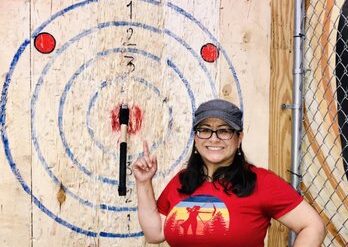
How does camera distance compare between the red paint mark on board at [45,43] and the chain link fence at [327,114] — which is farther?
the chain link fence at [327,114]

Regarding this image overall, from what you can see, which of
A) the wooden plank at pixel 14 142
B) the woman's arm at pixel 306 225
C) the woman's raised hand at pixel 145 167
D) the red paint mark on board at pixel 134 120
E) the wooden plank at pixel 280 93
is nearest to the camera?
the woman's arm at pixel 306 225

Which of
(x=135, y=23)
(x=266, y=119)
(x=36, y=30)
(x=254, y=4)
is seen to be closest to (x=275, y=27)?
(x=254, y=4)

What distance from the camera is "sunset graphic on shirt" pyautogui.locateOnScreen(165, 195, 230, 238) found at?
198 cm

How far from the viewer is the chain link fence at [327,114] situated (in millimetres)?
2719

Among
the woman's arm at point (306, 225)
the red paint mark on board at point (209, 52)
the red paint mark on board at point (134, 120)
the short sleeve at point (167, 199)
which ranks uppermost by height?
the red paint mark on board at point (209, 52)

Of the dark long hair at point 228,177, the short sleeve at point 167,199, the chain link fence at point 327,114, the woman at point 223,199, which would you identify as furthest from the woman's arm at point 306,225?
the chain link fence at point 327,114

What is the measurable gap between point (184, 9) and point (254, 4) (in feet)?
1.20

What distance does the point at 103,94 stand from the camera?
2645 millimetres

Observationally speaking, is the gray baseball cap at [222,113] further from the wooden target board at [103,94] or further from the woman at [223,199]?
the wooden target board at [103,94]

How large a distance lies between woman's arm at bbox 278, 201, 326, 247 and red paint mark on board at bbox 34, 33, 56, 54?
1.31m

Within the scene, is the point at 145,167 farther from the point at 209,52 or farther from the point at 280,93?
the point at 280,93

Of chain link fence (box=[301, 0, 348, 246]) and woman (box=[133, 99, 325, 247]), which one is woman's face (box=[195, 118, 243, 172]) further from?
chain link fence (box=[301, 0, 348, 246])

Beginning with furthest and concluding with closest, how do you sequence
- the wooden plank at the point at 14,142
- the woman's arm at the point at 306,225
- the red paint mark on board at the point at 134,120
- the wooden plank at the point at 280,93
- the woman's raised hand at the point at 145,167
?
1. the wooden plank at the point at 280,93
2. the red paint mark on board at the point at 134,120
3. the wooden plank at the point at 14,142
4. the woman's raised hand at the point at 145,167
5. the woman's arm at the point at 306,225

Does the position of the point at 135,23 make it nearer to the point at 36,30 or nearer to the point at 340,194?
the point at 36,30
